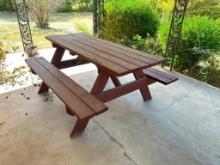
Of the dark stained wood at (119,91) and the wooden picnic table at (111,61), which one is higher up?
the wooden picnic table at (111,61)

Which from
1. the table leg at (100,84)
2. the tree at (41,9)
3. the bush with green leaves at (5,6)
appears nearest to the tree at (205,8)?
the tree at (41,9)

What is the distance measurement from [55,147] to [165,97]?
152 centimetres

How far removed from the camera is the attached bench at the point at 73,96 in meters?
1.69

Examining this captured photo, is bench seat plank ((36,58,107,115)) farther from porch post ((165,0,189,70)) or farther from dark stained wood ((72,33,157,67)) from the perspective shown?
porch post ((165,0,189,70))

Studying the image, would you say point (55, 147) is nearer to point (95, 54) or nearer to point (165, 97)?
point (95, 54)

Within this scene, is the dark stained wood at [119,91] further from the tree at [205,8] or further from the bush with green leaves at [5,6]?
the bush with green leaves at [5,6]

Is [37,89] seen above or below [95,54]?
below

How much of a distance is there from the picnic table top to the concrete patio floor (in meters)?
0.65

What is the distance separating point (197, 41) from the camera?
3438mm

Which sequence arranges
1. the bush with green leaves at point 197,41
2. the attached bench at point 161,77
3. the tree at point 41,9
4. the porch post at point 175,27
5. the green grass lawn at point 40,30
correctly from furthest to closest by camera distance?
the tree at point 41,9 → the green grass lawn at point 40,30 → the bush with green leaves at point 197,41 → the porch post at point 175,27 → the attached bench at point 161,77

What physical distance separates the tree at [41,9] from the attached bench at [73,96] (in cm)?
467

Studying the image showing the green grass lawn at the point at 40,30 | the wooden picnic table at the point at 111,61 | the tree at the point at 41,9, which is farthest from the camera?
the tree at the point at 41,9

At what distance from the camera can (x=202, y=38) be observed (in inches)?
135

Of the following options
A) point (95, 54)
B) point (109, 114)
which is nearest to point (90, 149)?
point (109, 114)
